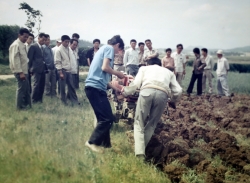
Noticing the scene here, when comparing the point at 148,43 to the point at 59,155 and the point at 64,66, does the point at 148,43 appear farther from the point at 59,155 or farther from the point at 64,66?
the point at 59,155

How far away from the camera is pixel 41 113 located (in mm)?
7191

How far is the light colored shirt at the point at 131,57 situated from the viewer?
10406mm

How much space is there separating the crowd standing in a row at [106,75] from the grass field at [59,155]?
1.05 ft

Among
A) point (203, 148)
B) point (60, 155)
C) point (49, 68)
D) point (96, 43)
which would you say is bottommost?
point (203, 148)

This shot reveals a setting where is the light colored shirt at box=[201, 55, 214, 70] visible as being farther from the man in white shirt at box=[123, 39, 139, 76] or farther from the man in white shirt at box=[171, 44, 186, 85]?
the man in white shirt at box=[123, 39, 139, 76]

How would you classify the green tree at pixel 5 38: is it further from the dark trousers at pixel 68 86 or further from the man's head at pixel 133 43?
the dark trousers at pixel 68 86

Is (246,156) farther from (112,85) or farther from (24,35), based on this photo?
(24,35)

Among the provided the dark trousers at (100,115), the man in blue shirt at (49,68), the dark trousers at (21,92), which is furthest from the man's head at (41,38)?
the dark trousers at (100,115)

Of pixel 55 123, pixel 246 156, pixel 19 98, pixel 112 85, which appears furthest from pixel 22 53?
pixel 246 156

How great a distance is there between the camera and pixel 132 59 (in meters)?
10.4

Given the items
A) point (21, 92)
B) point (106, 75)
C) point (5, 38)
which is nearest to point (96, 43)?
point (21, 92)

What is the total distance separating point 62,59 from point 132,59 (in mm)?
2795

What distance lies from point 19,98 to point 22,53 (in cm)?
108

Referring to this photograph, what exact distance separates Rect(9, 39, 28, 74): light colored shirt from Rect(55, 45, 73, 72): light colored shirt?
1180mm
